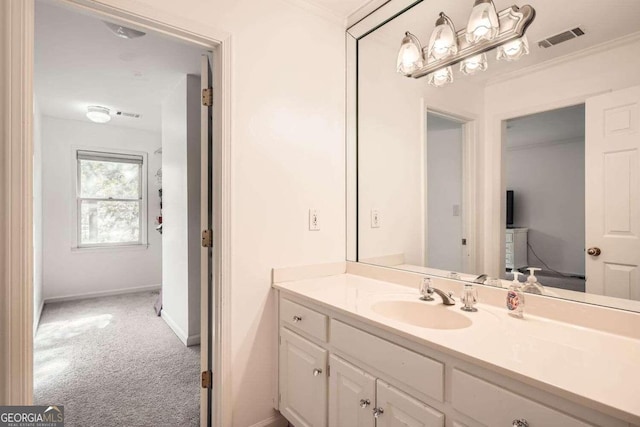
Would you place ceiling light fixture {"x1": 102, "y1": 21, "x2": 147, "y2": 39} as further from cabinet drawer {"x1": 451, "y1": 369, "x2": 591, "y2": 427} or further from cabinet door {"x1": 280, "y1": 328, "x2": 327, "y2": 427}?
cabinet drawer {"x1": 451, "y1": 369, "x2": 591, "y2": 427}

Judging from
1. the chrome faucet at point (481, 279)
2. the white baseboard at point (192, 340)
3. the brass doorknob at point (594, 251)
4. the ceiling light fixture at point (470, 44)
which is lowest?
the white baseboard at point (192, 340)

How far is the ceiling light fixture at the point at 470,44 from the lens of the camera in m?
1.44

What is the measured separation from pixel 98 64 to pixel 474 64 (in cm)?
291

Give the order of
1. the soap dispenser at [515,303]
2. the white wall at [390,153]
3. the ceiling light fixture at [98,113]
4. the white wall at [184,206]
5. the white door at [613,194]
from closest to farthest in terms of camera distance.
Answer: the white door at [613,194], the soap dispenser at [515,303], the white wall at [390,153], the white wall at [184,206], the ceiling light fixture at [98,113]

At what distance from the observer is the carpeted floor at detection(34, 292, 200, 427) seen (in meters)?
1.98

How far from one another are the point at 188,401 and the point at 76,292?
3544mm

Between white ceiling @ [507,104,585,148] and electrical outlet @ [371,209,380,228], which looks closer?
white ceiling @ [507,104,585,148]

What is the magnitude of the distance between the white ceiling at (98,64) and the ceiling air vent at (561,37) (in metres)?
1.86

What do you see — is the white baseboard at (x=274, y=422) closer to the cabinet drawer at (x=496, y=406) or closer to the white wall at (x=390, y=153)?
the white wall at (x=390, y=153)

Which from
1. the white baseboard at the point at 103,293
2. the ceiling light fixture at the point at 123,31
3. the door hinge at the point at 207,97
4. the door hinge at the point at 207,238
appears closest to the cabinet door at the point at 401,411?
the door hinge at the point at 207,238

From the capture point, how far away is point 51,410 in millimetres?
1505

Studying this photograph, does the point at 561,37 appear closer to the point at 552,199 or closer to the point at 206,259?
the point at 552,199

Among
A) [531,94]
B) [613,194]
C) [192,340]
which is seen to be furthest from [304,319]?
[192,340]

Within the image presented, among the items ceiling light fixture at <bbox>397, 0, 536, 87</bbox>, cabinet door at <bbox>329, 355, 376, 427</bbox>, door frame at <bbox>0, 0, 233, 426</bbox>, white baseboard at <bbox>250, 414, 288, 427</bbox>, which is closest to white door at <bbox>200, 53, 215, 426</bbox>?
white baseboard at <bbox>250, 414, 288, 427</bbox>
